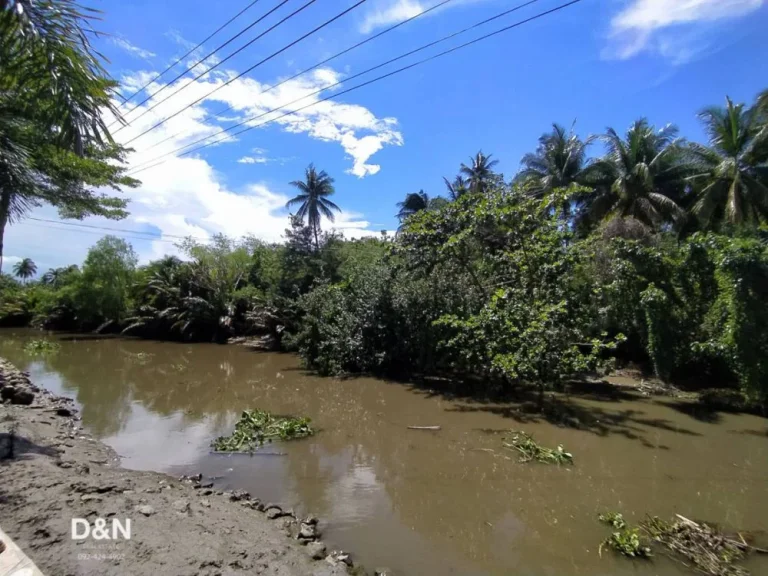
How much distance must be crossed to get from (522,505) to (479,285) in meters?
8.45

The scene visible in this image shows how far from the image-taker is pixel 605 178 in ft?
89.8

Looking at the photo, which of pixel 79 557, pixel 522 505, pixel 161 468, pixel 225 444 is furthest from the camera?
pixel 225 444

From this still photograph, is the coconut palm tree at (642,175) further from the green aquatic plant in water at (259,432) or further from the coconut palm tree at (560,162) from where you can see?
the green aquatic plant in water at (259,432)

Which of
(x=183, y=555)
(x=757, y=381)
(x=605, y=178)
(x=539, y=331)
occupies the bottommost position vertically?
(x=183, y=555)

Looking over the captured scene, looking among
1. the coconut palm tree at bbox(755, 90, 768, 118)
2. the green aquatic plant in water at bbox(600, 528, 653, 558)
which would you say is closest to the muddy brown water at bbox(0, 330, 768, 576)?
the green aquatic plant in water at bbox(600, 528, 653, 558)

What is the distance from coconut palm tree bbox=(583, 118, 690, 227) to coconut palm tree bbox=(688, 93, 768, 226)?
1765mm

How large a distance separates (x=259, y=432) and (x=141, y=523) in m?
4.63

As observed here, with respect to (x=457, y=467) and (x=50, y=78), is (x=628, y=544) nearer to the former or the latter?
(x=457, y=467)

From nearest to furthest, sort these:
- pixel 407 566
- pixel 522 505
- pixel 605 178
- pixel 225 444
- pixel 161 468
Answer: pixel 407 566
pixel 522 505
pixel 161 468
pixel 225 444
pixel 605 178

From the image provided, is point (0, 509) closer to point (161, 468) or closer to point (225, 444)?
point (161, 468)

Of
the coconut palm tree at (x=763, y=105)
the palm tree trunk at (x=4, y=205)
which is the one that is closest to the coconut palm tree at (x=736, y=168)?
the coconut palm tree at (x=763, y=105)

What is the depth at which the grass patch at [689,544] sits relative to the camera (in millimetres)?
4594

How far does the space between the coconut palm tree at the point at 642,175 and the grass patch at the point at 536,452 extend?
67.1ft

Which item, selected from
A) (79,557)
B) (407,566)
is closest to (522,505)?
(407,566)
